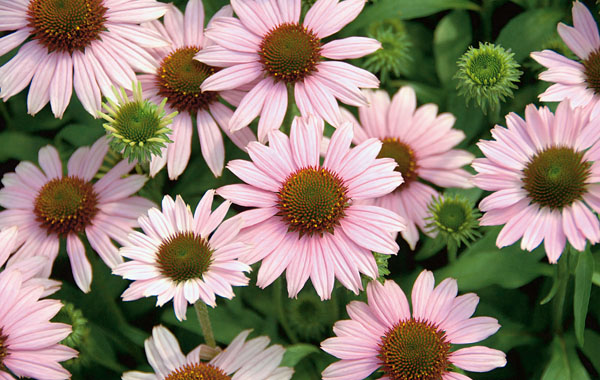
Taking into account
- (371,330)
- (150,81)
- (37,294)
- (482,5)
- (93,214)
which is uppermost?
(482,5)

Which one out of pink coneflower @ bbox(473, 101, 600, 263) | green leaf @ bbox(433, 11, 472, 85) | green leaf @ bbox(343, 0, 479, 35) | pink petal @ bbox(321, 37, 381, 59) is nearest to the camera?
pink coneflower @ bbox(473, 101, 600, 263)

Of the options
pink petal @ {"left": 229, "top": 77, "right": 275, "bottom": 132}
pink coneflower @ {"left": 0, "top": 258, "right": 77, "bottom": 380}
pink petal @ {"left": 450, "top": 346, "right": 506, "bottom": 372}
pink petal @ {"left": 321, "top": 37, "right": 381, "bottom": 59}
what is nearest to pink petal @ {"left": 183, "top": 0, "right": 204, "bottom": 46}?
pink petal @ {"left": 229, "top": 77, "right": 275, "bottom": 132}

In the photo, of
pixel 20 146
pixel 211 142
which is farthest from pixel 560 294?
pixel 20 146

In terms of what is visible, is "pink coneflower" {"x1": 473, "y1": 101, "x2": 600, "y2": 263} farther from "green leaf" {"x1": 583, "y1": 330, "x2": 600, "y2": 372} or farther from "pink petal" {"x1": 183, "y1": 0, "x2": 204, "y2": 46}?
"pink petal" {"x1": 183, "y1": 0, "x2": 204, "y2": 46}

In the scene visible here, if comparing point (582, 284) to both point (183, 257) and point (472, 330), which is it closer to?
point (472, 330)

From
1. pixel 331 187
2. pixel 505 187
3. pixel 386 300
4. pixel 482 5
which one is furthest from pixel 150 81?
pixel 482 5

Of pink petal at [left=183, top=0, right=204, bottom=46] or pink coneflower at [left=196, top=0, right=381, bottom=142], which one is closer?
pink coneflower at [left=196, top=0, right=381, bottom=142]

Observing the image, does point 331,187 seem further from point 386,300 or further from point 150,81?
point 150,81
